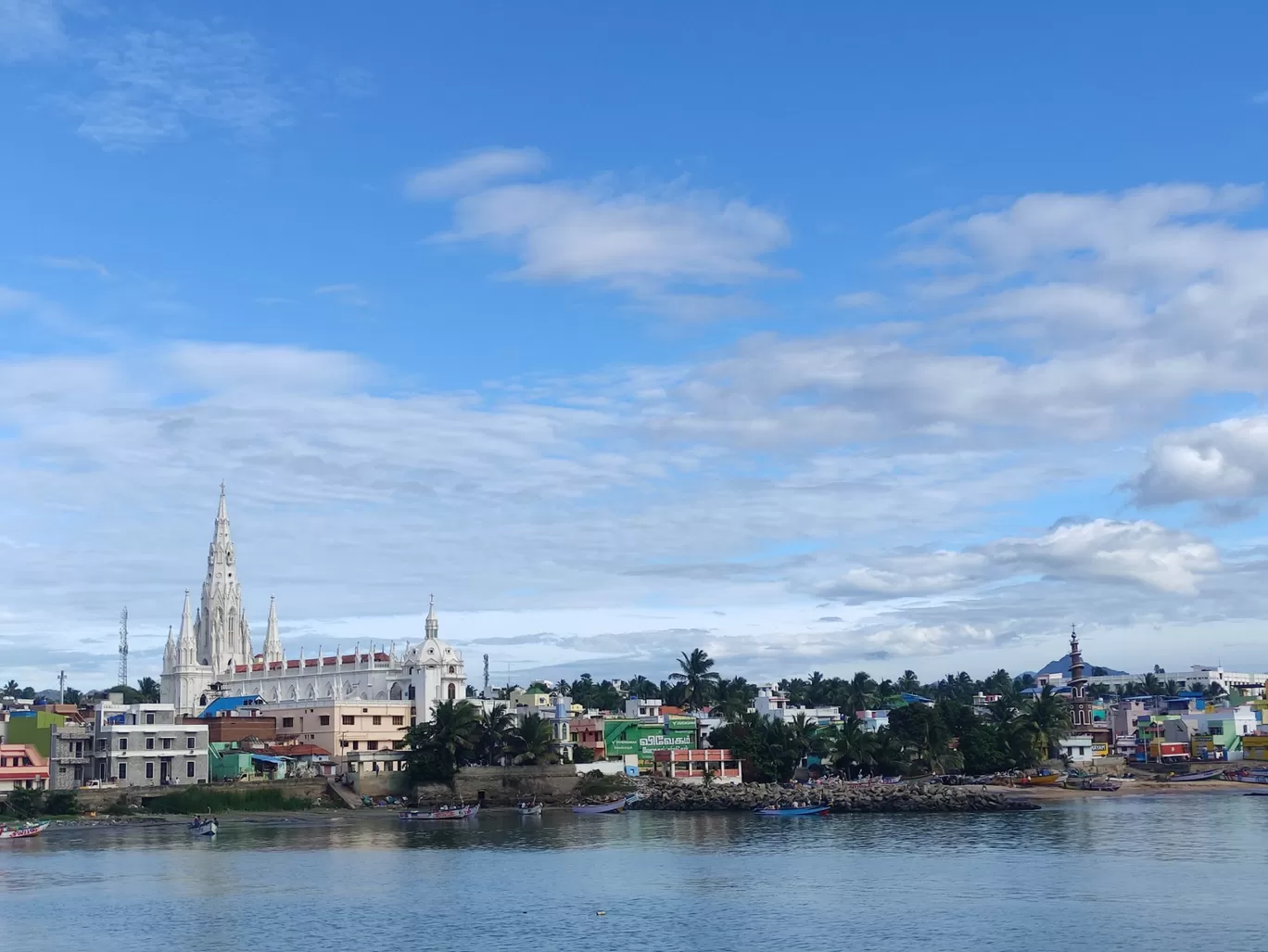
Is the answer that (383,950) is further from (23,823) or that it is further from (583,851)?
(23,823)

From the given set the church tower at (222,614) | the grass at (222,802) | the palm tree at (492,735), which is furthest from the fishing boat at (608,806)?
the church tower at (222,614)

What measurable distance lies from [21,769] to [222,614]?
161ft

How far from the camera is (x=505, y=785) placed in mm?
106875

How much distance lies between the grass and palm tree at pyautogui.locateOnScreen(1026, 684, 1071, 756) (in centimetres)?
6328

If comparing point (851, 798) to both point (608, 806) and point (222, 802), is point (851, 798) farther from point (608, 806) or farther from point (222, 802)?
point (222, 802)

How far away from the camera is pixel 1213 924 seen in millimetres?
53375

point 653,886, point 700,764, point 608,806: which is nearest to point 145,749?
point 608,806

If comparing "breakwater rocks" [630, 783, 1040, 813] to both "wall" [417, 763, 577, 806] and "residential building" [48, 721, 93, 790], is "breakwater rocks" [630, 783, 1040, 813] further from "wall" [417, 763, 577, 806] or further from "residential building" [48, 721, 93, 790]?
"residential building" [48, 721, 93, 790]

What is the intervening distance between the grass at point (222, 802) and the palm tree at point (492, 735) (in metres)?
12.9

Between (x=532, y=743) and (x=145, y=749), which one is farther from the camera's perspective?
(x=532, y=743)

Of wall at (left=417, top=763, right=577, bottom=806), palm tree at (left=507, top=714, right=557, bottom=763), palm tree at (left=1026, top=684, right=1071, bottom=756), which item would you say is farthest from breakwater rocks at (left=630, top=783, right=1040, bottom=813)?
palm tree at (left=1026, top=684, right=1071, bottom=756)

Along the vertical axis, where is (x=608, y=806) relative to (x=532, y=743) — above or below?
below

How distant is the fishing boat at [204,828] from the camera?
296 ft

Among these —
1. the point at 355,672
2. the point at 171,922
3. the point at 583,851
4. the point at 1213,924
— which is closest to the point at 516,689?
the point at 355,672
